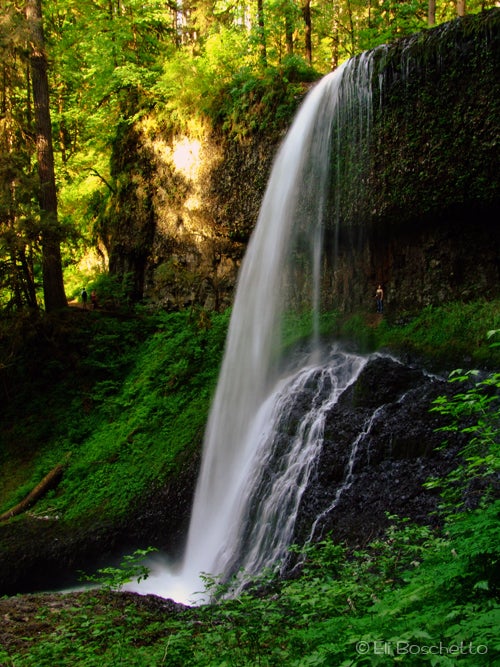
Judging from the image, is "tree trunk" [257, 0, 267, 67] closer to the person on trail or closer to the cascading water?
the cascading water

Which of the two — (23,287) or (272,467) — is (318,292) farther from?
(23,287)

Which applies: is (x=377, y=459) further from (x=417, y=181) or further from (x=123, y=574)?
(x=417, y=181)

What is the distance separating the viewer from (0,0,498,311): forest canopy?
42.9 ft

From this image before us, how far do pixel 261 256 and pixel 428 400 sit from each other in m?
5.88

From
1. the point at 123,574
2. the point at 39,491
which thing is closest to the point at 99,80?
the point at 39,491

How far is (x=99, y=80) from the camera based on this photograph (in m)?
17.3

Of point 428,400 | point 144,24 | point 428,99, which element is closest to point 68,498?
point 428,400

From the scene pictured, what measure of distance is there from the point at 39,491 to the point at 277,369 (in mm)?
5728

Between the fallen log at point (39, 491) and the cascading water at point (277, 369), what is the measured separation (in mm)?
3710

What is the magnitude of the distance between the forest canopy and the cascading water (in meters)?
2.50

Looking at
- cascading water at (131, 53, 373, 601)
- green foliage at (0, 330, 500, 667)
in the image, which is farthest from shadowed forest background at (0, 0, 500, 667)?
cascading water at (131, 53, 373, 601)

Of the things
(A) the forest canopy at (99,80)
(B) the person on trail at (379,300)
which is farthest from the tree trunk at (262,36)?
(B) the person on trail at (379,300)

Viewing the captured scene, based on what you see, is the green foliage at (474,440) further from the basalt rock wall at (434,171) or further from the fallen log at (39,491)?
the fallen log at (39,491)

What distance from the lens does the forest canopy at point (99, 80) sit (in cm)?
1309
